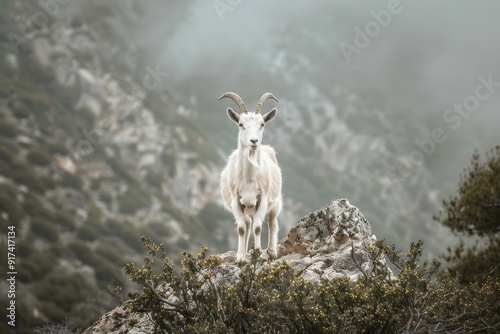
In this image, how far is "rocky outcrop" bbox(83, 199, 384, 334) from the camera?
13.0 meters

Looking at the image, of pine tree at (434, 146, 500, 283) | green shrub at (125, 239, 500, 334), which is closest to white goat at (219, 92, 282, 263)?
green shrub at (125, 239, 500, 334)

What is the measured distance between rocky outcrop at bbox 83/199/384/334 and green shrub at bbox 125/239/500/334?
1.59 m

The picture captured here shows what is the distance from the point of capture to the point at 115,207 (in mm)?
177875

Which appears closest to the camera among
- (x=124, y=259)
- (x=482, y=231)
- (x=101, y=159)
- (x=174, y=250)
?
(x=482, y=231)

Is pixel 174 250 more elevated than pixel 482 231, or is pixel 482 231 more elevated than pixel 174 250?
pixel 174 250

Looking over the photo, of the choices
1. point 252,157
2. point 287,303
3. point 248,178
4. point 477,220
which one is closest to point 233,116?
point 252,157

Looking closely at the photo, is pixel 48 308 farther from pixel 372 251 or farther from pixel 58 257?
pixel 372 251

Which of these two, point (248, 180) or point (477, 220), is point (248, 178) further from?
point (477, 220)

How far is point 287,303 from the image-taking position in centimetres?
987

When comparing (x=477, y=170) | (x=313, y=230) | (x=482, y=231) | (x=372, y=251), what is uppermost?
(x=477, y=170)

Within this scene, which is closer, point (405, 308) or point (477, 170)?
point (405, 308)

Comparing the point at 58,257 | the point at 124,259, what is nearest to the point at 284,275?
the point at 58,257

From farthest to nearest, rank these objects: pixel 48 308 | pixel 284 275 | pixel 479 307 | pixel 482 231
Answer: pixel 48 308 → pixel 482 231 → pixel 479 307 → pixel 284 275

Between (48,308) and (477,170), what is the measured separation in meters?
85.9
